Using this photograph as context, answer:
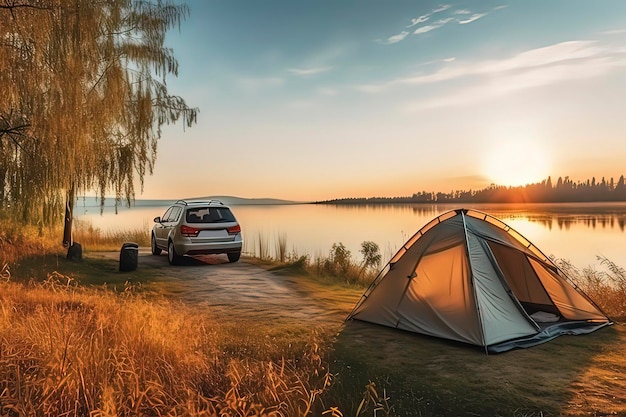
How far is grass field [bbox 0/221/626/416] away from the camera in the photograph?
4312 mm

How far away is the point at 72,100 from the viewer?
893cm

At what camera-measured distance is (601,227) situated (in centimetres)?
4144

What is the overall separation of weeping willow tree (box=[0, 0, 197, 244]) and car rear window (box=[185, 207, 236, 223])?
3241 mm

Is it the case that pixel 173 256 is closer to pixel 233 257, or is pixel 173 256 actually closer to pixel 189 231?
pixel 189 231

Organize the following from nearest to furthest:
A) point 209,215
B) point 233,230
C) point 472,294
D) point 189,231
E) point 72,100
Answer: point 472,294 < point 72,100 < point 189,231 < point 209,215 < point 233,230

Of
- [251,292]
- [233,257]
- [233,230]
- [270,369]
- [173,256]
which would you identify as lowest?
[251,292]

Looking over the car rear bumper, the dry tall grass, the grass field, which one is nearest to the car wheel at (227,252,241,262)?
the car rear bumper

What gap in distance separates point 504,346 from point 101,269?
11.1m

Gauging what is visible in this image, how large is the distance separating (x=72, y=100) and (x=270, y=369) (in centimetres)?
703

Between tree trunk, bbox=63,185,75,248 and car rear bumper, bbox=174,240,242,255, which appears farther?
tree trunk, bbox=63,185,75,248

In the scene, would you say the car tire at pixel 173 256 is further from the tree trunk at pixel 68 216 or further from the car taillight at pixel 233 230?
the tree trunk at pixel 68 216

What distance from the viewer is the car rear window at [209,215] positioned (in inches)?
577

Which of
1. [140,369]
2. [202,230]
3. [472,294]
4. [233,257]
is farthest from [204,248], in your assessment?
[140,369]

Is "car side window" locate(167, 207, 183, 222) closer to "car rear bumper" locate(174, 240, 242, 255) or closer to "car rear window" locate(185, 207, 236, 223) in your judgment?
"car rear window" locate(185, 207, 236, 223)
